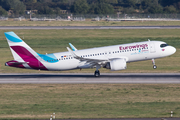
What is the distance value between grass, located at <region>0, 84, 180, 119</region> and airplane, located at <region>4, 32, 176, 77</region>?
4980mm

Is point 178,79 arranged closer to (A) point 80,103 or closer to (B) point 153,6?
(A) point 80,103

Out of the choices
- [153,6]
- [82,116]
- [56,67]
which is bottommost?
[82,116]

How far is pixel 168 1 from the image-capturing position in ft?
629

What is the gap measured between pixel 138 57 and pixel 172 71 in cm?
820

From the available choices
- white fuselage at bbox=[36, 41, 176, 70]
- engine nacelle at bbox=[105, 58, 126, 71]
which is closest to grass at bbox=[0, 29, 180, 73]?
white fuselage at bbox=[36, 41, 176, 70]

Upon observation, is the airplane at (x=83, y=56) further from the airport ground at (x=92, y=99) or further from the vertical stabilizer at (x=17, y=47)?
the airport ground at (x=92, y=99)

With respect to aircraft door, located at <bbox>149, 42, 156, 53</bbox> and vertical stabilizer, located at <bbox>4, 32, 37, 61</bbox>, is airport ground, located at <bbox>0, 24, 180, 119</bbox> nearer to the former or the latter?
vertical stabilizer, located at <bbox>4, 32, 37, 61</bbox>

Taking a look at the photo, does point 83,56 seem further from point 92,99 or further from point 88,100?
point 88,100

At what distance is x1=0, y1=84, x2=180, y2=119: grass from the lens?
27.4m

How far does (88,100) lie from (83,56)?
13.3 meters

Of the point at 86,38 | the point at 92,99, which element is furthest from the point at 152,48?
the point at 86,38

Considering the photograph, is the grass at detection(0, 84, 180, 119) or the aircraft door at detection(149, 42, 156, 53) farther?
the aircraft door at detection(149, 42, 156, 53)

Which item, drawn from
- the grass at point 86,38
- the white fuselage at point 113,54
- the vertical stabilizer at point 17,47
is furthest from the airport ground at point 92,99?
the grass at point 86,38

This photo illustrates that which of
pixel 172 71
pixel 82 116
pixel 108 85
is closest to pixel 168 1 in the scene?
pixel 172 71
